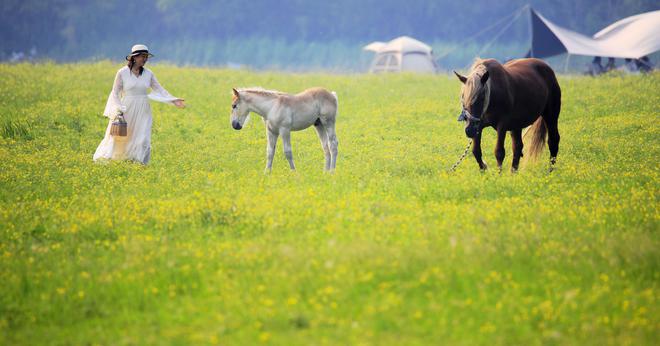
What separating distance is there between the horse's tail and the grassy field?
39 centimetres

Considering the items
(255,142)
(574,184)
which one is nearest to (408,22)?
(255,142)

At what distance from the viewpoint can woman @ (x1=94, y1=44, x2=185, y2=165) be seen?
15548mm

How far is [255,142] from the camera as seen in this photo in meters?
20.4

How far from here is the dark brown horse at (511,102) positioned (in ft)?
45.5

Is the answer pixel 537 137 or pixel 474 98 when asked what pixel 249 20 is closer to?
pixel 537 137

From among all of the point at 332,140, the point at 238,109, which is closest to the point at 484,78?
the point at 332,140

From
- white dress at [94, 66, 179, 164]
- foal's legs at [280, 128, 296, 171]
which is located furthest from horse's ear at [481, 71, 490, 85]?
white dress at [94, 66, 179, 164]

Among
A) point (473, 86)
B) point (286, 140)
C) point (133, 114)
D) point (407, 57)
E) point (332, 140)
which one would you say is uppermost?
point (407, 57)

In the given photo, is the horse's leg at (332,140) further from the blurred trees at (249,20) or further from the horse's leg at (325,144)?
the blurred trees at (249,20)

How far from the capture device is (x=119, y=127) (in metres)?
15.4

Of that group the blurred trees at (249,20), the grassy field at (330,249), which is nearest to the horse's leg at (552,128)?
the grassy field at (330,249)

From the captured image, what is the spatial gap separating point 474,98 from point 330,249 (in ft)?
17.9

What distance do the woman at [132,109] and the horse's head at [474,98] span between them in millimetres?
5577

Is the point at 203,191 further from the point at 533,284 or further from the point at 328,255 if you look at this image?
the point at 533,284
